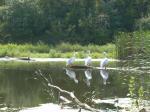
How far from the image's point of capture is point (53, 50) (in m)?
47.2

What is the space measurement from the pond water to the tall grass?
1131 centimetres

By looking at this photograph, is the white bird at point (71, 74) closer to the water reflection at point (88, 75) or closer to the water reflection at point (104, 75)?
the water reflection at point (88, 75)

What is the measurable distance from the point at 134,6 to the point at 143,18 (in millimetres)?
4327

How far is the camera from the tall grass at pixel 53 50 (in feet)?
149

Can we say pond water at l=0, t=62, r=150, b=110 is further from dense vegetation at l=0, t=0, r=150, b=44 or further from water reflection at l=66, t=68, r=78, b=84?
dense vegetation at l=0, t=0, r=150, b=44

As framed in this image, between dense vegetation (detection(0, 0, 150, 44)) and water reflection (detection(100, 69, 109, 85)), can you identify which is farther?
dense vegetation (detection(0, 0, 150, 44))

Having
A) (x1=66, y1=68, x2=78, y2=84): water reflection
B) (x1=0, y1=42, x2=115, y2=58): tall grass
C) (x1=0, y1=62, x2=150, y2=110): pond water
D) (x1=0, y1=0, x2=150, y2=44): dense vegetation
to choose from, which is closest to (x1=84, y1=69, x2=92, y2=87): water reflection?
(x1=0, y1=62, x2=150, y2=110): pond water

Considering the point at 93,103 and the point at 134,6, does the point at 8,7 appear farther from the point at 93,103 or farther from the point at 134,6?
the point at 93,103

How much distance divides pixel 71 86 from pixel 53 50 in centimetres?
2370

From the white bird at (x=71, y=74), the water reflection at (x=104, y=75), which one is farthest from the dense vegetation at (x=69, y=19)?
the water reflection at (x=104, y=75)

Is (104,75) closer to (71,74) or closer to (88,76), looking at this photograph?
(88,76)

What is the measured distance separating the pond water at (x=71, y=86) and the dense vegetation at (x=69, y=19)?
22.1m

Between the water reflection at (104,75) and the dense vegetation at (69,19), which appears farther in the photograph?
the dense vegetation at (69,19)

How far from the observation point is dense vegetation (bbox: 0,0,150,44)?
2201 inches
